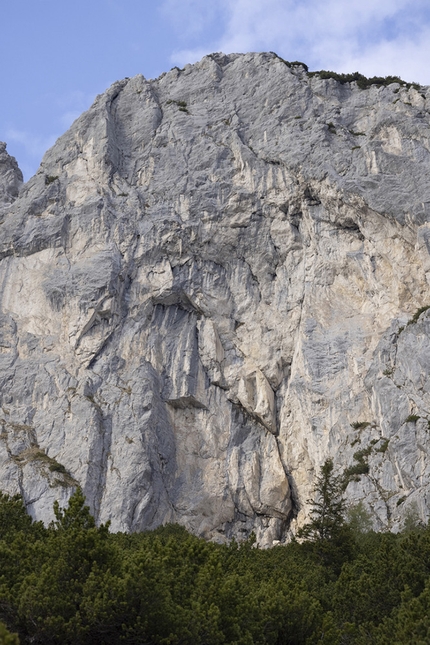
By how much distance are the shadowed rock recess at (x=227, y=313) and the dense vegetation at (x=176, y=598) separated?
58.4 ft

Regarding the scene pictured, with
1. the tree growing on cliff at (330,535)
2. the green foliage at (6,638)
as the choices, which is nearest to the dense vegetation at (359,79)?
the tree growing on cliff at (330,535)

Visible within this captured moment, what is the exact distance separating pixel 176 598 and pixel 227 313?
1577 inches

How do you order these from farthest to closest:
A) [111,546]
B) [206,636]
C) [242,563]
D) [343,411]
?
[343,411] < [242,563] < [111,546] < [206,636]

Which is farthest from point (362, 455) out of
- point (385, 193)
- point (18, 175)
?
point (18, 175)

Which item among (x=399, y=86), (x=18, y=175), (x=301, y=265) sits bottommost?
(x=301, y=265)

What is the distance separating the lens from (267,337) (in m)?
57.8

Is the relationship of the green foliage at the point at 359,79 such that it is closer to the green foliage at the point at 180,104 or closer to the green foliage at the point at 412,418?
the green foliage at the point at 180,104

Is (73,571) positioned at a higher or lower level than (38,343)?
lower

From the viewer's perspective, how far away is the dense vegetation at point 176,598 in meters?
18.3

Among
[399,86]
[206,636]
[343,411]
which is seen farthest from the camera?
[399,86]

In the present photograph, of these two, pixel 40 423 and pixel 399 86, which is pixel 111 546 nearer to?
pixel 40 423

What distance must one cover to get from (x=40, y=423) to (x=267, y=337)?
60.7ft

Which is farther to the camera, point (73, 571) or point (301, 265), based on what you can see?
point (301, 265)

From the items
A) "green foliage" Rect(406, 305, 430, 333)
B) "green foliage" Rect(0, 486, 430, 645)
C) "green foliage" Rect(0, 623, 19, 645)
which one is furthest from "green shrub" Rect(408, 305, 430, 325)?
"green foliage" Rect(0, 623, 19, 645)
